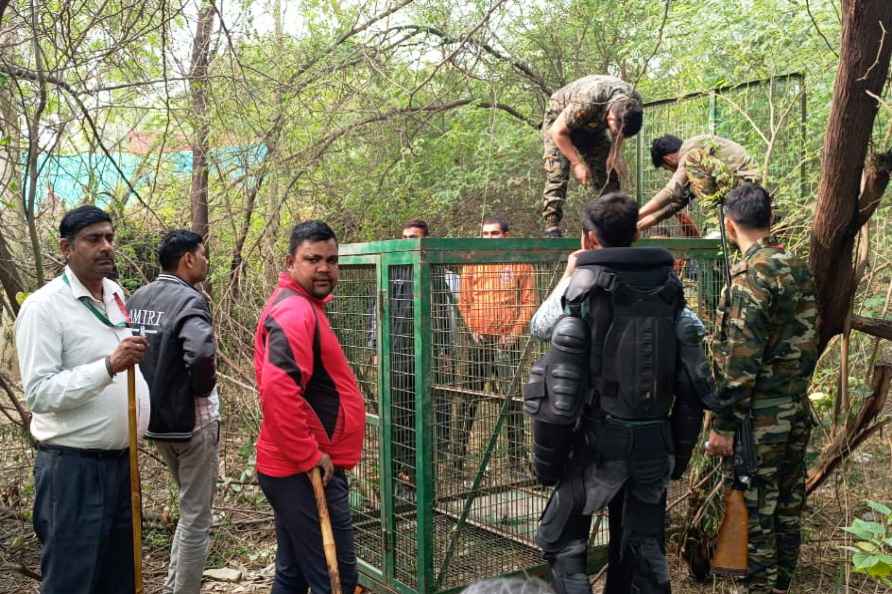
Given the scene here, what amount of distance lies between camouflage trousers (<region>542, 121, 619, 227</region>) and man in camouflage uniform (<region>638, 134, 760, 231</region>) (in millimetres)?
386

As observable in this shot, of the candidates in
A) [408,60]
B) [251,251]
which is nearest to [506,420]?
[251,251]

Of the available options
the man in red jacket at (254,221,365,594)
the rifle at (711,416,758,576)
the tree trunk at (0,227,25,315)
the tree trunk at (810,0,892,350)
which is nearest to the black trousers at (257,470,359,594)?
the man in red jacket at (254,221,365,594)

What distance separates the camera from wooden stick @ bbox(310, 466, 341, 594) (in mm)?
2756

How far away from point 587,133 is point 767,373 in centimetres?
247

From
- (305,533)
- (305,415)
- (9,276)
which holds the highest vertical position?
(9,276)

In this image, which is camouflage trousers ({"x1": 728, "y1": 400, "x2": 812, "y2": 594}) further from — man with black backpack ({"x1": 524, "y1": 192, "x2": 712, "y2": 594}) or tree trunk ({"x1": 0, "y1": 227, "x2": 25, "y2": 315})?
tree trunk ({"x1": 0, "y1": 227, "x2": 25, "y2": 315})

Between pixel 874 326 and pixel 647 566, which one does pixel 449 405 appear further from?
pixel 874 326

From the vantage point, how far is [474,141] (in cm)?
912

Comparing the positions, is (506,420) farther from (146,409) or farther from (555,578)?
(146,409)

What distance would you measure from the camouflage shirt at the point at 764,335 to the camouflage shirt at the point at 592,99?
1.81m

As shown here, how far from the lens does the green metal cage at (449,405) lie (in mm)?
3646

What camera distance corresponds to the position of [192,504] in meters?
3.88

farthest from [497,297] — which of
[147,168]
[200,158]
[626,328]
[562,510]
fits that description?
[200,158]

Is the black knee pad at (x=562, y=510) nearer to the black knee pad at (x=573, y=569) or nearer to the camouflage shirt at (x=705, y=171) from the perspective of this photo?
the black knee pad at (x=573, y=569)
